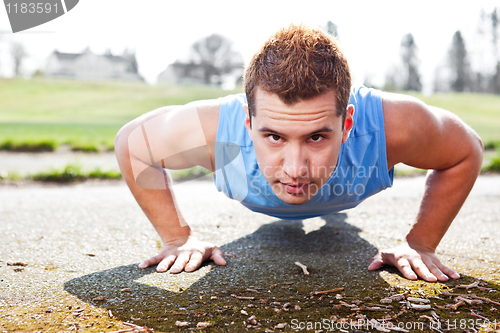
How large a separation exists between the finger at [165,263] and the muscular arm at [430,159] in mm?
1104

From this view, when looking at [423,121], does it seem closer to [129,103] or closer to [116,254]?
[116,254]

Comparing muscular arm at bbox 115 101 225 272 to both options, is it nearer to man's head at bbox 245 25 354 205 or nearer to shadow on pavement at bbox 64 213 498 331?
shadow on pavement at bbox 64 213 498 331

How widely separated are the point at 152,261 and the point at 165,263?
4.2 inches

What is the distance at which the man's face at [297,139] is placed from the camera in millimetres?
1756

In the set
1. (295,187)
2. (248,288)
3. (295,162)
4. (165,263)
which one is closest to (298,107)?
(295,162)

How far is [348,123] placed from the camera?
6.74 feet

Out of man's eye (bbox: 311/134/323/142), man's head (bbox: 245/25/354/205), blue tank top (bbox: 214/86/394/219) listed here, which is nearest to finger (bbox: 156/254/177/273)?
blue tank top (bbox: 214/86/394/219)

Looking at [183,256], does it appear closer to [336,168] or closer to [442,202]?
[336,168]

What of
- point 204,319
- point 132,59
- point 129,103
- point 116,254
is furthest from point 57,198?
point 132,59

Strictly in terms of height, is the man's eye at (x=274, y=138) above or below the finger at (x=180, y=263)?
above

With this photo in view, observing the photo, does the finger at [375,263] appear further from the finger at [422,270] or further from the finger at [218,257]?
the finger at [218,257]

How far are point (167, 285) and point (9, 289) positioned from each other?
724mm

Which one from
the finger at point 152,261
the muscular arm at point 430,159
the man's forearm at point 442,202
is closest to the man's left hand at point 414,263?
the muscular arm at point 430,159

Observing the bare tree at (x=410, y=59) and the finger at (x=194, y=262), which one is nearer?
the finger at (x=194, y=262)
